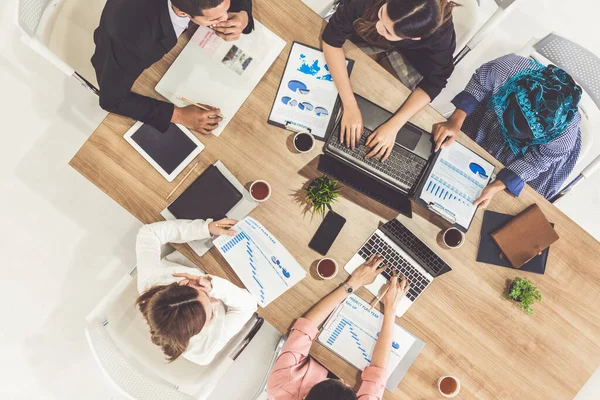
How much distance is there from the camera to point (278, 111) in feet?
5.45

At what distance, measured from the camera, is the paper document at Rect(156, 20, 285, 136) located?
5.39 ft

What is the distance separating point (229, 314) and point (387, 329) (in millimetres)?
610

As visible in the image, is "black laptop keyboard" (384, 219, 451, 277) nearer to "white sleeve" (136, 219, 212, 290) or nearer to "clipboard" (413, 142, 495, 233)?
"clipboard" (413, 142, 495, 233)

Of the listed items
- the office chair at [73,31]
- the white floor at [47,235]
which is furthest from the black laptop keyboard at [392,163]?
the white floor at [47,235]

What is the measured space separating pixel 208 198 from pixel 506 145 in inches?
52.5

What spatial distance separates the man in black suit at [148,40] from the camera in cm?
141

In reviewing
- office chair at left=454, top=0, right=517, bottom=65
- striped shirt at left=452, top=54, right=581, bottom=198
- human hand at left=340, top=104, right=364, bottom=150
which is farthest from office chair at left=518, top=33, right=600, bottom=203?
human hand at left=340, top=104, right=364, bottom=150

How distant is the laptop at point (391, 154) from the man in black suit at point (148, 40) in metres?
0.48

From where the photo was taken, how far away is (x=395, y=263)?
1696 mm

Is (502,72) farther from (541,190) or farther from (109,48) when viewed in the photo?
Result: (109,48)

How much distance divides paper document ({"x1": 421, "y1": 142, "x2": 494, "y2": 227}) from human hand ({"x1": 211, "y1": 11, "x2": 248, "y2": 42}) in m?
0.89

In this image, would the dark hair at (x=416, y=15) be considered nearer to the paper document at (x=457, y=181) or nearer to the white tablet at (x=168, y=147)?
the paper document at (x=457, y=181)

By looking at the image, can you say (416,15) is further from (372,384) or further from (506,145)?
(372,384)

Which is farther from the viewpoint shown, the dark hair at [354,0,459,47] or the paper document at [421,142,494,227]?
the paper document at [421,142,494,227]
